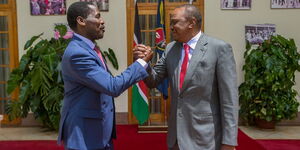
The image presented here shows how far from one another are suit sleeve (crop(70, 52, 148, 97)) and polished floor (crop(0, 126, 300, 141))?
137 inches

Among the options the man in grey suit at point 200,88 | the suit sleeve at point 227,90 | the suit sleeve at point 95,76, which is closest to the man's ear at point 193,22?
the man in grey suit at point 200,88

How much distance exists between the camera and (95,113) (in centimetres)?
184

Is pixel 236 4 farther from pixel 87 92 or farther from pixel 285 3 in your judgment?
pixel 87 92

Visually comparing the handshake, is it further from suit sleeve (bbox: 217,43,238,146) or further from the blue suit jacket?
suit sleeve (bbox: 217,43,238,146)

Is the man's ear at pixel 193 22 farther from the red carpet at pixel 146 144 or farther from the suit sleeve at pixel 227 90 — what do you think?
the red carpet at pixel 146 144

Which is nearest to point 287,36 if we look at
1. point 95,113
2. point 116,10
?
point 116,10

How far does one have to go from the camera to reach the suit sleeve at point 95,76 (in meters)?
1.74

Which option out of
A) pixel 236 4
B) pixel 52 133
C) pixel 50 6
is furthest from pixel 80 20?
pixel 236 4

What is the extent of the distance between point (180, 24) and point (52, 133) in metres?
3.89

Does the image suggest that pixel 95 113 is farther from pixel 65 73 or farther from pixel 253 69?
pixel 253 69

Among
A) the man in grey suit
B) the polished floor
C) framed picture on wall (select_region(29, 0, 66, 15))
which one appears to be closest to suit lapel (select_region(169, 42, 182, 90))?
the man in grey suit

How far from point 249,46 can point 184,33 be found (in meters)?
3.60

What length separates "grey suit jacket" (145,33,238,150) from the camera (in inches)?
75.5

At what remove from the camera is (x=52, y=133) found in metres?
5.22
